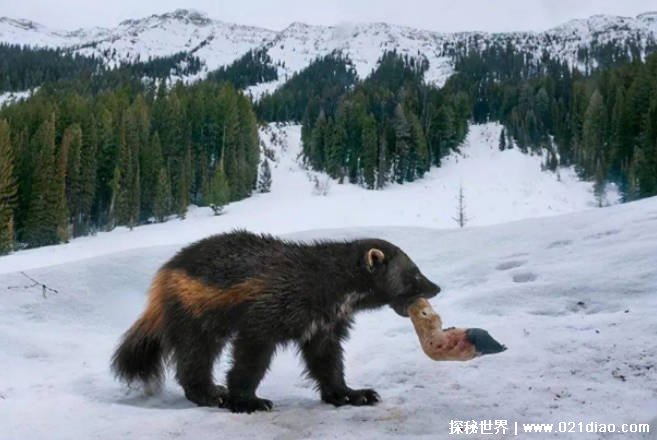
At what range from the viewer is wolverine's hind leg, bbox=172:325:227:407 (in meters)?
4.26

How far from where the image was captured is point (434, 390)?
3957 millimetres

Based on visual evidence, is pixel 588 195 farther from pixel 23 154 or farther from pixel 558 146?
pixel 23 154

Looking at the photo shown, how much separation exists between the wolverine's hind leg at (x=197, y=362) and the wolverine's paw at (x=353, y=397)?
2.62 feet

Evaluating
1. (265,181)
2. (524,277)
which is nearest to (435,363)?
(524,277)

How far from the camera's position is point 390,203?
1655 inches

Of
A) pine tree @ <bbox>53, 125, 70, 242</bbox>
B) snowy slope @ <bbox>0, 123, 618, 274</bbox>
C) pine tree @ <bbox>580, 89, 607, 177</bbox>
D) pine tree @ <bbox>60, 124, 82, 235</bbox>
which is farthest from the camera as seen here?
pine tree @ <bbox>580, 89, 607, 177</bbox>

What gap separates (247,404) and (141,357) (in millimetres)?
1216

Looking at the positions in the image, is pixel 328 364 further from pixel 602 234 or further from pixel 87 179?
pixel 87 179

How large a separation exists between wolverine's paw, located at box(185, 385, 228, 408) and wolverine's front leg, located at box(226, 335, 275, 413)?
7.3 inches

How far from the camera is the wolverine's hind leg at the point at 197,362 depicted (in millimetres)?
4262

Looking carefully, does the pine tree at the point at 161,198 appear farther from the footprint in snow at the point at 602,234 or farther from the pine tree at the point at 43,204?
the footprint in snow at the point at 602,234

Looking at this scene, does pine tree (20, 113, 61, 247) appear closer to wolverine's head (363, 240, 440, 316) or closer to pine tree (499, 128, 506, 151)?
wolverine's head (363, 240, 440, 316)

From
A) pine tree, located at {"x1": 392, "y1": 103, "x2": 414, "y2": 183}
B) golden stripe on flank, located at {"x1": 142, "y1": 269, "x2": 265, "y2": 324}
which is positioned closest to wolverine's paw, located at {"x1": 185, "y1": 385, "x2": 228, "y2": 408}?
golden stripe on flank, located at {"x1": 142, "y1": 269, "x2": 265, "y2": 324}

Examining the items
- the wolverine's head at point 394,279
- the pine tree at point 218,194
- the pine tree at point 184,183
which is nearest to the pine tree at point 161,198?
the pine tree at point 184,183
